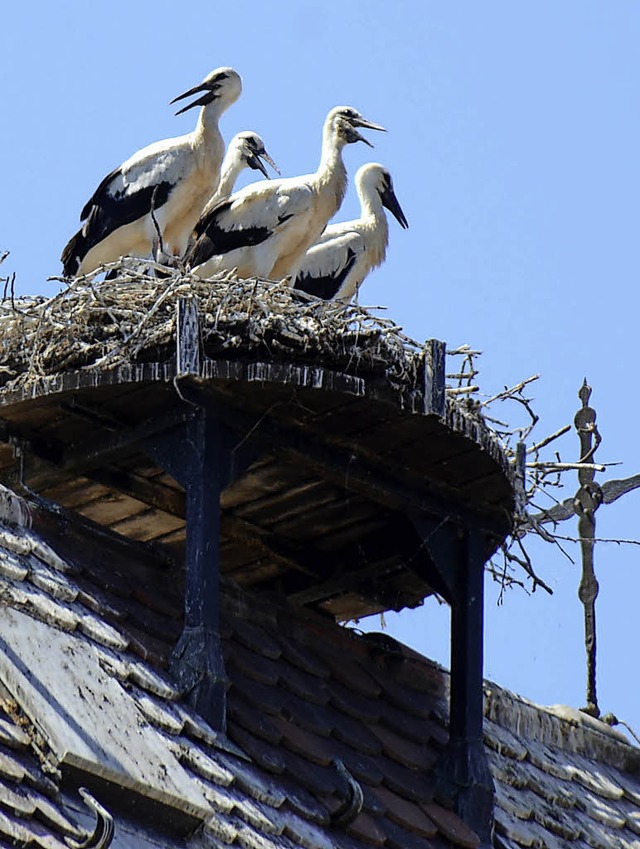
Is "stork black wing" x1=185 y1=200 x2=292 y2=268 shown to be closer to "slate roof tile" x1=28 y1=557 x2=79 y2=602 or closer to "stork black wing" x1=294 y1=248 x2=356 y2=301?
"stork black wing" x1=294 y1=248 x2=356 y2=301

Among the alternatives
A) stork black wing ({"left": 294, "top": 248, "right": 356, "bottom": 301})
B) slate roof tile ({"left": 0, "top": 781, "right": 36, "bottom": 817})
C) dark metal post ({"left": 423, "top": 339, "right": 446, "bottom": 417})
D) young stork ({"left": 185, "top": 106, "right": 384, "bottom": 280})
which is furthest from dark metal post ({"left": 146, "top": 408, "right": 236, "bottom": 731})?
stork black wing ({"left": 294, "top": 248, "right": 356, "bottom": 301})

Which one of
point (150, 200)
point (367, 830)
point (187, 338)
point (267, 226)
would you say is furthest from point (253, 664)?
point (150, 200)

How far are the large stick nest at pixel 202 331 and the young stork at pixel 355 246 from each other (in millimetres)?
4164

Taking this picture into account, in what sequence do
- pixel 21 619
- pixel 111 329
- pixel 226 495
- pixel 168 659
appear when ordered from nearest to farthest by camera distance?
pixel 21 619 < pixel 168 659 < pixel 111 329 < pixel 226 495

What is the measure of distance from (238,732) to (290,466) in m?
1.34

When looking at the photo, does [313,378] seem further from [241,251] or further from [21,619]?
[241,251]

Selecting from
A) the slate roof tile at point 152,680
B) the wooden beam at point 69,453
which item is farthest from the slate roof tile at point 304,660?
the slate roof tile at point 152,680

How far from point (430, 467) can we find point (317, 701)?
97 cm

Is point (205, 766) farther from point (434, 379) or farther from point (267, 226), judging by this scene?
point (267, 226)

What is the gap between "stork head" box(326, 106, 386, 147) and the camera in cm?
1284

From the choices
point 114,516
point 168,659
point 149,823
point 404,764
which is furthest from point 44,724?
point 114,516

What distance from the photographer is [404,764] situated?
8.23m

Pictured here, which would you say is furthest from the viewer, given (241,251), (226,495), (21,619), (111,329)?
(241,251)

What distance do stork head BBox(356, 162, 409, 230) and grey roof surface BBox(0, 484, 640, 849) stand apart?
14.6 ft
